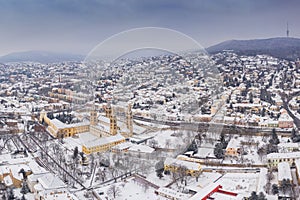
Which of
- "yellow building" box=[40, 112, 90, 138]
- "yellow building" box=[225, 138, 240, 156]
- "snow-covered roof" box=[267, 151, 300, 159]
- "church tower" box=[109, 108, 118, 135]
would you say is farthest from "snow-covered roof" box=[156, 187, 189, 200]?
"yellow building" box=[40, 112, 90, 138]

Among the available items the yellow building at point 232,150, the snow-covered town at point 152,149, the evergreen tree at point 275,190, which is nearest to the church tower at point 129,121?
the snow-covered town at point 152,149

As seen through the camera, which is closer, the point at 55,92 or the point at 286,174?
the point at 286,174

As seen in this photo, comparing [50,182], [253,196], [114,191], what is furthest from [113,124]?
[253,196]

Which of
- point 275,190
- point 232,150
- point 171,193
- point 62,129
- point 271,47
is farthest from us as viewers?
point 271,47

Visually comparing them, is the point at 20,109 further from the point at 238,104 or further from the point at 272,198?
the point at 272,198

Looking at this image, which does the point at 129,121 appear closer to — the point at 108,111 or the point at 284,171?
the point at 108,111

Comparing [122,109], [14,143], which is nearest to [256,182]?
[122,109]

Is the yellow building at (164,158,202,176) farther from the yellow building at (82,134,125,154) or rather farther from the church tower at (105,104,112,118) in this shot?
the church tower at (105,104,112,118)
